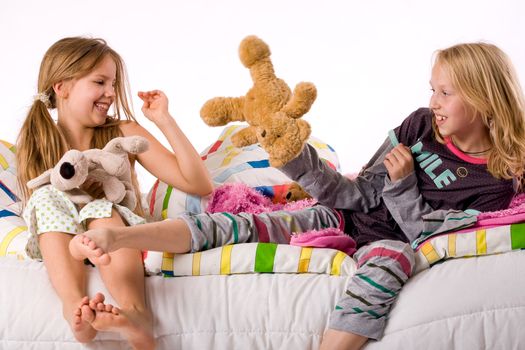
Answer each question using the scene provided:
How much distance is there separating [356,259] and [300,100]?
1.29 ft

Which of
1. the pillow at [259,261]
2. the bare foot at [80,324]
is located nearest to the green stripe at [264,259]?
the pillow at [259,261]

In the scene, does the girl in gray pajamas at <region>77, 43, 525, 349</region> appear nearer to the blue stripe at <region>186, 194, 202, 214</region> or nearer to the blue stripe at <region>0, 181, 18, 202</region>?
the blue stripe at <region>186, 194, 202, 214</region>

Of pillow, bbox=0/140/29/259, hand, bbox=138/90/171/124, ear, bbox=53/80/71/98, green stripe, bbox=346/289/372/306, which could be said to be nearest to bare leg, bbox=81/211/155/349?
pillow, bbox=0/140/29/259

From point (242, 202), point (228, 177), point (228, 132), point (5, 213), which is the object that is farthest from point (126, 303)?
point (228, 132)

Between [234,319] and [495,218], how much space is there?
625mm

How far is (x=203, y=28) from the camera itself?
3930 millimetres

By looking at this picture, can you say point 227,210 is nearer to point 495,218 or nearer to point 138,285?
point 138,285

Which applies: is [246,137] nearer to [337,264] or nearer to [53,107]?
[337,264]

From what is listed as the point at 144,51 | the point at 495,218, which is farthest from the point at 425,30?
the point at 495,218

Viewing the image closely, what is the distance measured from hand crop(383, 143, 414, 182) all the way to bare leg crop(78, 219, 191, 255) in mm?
540

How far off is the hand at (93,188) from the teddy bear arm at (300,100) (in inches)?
20.2

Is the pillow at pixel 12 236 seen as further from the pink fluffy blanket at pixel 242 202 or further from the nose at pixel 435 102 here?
the nose at pixel 435 102

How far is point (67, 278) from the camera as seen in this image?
1.84m

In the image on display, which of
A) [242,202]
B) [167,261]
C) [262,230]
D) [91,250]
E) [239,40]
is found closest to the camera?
[91,250]
